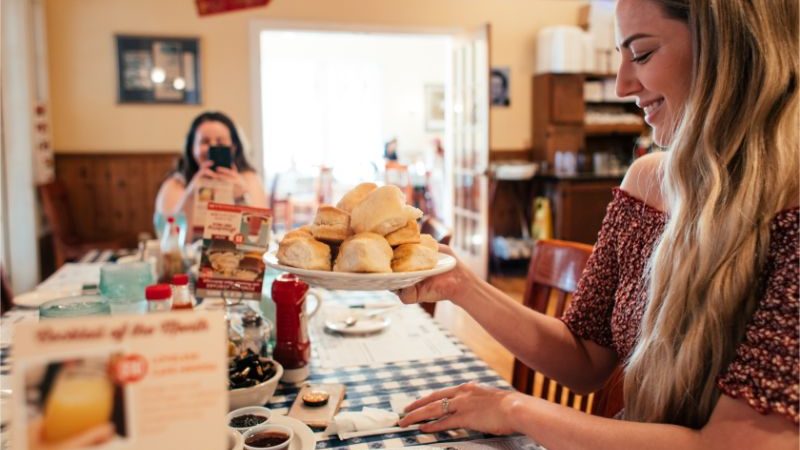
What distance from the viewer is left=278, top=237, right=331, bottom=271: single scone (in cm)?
94

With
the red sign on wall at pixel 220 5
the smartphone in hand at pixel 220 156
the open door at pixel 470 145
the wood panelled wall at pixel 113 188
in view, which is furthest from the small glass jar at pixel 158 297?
the red sign on wall at pixel 220 5

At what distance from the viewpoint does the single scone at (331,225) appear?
1.03 meters

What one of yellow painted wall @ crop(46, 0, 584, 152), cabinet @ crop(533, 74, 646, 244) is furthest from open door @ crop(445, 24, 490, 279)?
cabinet @ crop(533, 74, 646, 244)

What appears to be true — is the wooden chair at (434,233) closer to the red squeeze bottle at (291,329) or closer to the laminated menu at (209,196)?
the red squeeze bottle at (291,329)

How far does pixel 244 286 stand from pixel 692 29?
90 centimetres

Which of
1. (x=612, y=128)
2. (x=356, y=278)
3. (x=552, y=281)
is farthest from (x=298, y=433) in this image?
(x=612, y=128)

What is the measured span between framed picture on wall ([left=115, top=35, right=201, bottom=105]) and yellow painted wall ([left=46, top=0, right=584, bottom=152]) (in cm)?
5

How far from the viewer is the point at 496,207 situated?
5.38 m

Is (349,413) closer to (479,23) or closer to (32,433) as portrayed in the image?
(32,433)

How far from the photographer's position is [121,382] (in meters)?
0.41

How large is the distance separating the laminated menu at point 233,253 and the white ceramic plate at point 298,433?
36 centimetres

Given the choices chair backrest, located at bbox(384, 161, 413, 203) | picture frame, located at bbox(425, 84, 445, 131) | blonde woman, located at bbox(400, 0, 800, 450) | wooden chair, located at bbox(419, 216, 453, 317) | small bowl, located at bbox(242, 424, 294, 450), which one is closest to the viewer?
blonde woman, located at bbox(400, 0, 800, 450)

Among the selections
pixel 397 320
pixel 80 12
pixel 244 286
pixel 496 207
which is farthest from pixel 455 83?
pixel 244 286

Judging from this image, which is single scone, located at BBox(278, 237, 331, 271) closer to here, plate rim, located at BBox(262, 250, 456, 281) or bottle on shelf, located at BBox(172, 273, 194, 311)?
plate rim, located at BBox(262, 250, 456, 281)
